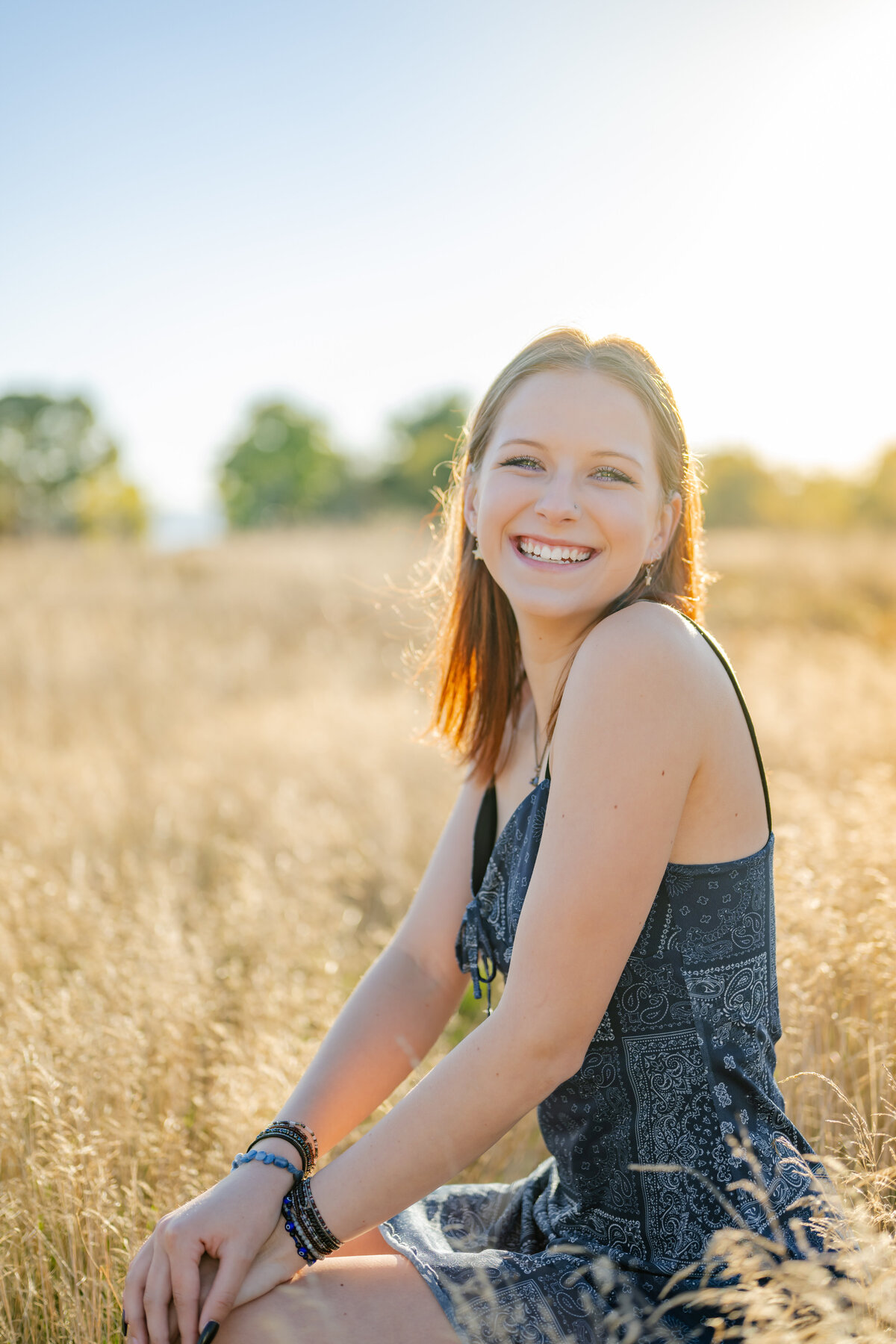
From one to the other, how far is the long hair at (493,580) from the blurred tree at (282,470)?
43.8 metres

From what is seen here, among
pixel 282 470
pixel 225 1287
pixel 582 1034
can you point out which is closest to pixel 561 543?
pixel 582 1034

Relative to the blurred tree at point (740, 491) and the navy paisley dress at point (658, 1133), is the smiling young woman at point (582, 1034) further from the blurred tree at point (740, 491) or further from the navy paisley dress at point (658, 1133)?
the blurred tree at point (740, 491)

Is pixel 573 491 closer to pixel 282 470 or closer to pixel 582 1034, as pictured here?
pixel 582 1034

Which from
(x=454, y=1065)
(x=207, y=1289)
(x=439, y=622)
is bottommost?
(x=207, y=1289)

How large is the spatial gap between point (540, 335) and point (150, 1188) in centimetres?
185

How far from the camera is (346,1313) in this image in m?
1.25

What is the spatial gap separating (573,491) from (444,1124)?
1.03m

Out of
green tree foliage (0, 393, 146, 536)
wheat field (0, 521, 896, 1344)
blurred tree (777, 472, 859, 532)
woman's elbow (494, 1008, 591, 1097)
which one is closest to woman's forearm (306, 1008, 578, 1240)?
woman's elbow (494, 1008, 591, 1097)

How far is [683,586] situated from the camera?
5.77ft

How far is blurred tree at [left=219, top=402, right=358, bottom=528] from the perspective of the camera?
150ft

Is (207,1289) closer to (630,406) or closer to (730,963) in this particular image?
(730,963)

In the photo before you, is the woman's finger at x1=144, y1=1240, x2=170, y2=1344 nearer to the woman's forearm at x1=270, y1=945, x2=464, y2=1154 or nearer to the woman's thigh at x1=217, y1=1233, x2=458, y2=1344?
the woman's thigh at x1=217, y1=1233, x2=458, y2=1344

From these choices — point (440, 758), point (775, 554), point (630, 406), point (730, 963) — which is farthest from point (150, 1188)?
point (775, 554)

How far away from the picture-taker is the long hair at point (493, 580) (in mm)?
1586
